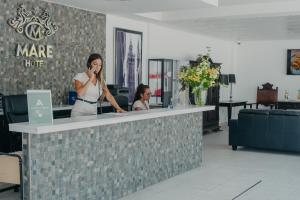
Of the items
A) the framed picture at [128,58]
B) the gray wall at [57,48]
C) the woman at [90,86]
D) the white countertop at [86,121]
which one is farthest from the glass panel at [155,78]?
the woman at [90,86]

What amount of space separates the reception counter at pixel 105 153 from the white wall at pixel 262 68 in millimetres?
7277

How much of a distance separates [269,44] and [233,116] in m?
2.48

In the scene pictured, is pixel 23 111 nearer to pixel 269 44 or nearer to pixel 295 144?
pixel 295 144

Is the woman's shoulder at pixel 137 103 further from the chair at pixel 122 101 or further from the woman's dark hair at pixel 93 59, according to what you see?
the woman's dark hair at pixel 93 59

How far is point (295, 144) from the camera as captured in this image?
7.66m

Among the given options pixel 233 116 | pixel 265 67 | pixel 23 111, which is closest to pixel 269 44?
pixel 265 67

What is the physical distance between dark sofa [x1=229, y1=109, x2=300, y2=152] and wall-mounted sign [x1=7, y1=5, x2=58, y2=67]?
12.2ft

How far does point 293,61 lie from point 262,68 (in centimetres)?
97

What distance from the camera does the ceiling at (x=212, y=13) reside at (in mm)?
6824

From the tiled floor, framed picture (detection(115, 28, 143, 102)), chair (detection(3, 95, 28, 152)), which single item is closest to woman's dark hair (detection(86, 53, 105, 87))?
chair (detection(3, 95, 28, 152))

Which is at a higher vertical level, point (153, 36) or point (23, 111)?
point (153, 36)

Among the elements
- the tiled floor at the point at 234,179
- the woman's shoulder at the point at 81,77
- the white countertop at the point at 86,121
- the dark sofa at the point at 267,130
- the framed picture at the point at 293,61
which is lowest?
the tiled floor at the point at 234,179

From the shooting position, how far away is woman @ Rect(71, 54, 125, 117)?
4914mm

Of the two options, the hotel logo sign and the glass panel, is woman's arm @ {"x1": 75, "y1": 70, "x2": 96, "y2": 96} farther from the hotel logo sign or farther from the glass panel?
the glass panel
